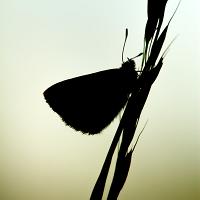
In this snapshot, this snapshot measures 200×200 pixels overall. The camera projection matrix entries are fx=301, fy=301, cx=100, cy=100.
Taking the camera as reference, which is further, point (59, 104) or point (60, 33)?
point (60, 33)

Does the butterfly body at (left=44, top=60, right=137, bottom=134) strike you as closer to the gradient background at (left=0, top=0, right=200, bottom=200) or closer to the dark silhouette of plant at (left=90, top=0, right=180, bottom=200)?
the dark silhouette of plant at (left=90, top=0, right=180, bottom=200)

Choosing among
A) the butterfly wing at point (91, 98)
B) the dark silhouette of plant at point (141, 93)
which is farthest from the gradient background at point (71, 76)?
the dark silhouette of plant at point (141, 93)

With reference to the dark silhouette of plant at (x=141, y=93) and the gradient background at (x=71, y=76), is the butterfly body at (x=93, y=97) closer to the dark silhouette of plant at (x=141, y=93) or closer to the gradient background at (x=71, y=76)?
the dark silhouette of plant at (x=141, y=93)

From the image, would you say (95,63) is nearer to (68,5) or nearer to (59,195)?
(68,5)

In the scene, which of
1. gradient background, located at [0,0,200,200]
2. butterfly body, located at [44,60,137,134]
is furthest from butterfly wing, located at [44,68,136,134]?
gradient background, located at [0,0,200,200]

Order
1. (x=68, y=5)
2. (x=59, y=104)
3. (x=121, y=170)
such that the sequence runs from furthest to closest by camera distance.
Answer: (x=68, y=5)
(x=59, y=104)
(x=121, y=170)

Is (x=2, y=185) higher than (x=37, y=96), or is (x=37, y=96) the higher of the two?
(x=37, y=96)

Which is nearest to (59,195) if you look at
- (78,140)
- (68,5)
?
(78,140)
